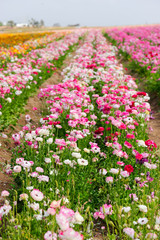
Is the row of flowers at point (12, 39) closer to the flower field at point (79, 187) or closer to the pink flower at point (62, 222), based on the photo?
the flower field at point (79, 187)

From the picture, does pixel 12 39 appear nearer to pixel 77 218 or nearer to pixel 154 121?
pixel 154 121

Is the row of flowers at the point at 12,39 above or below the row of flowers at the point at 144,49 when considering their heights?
above

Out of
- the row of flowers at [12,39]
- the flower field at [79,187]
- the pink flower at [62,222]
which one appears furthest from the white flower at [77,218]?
the row of flowers at [12,39]

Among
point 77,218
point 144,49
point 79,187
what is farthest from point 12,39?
point 77,218

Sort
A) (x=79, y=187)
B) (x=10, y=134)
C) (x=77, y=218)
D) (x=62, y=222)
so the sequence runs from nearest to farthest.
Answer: (x=62, y=222), (x=77, y=218), (x=79, y=187), (x=10, y=134)

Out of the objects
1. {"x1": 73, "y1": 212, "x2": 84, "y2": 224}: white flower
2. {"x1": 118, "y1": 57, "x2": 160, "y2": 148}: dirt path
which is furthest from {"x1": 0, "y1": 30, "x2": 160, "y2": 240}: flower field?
{"x1": 118, "y1": 57, "x2": 160, "y2": 148}: dirt path

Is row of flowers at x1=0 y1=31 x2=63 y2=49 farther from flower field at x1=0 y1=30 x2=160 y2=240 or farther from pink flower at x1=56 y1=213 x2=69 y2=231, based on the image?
pink flower at x1=56 y1=213 x2=69 y2=231

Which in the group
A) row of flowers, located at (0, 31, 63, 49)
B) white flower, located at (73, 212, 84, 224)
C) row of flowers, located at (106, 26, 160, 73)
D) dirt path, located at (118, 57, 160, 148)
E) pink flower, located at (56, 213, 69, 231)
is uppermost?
row of flowers, located at (0, 31, 63, 49)

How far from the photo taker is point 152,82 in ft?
28.3

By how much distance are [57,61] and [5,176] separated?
9.56 metres

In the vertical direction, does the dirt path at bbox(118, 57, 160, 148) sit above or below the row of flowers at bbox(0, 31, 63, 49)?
below

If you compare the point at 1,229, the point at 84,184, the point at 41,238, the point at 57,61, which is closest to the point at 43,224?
the point at 41,238

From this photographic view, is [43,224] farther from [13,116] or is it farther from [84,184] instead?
[13,116]

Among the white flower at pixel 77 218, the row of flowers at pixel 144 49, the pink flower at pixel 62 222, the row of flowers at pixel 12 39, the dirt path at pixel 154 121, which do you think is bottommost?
the dirt path at pixel 154 121
